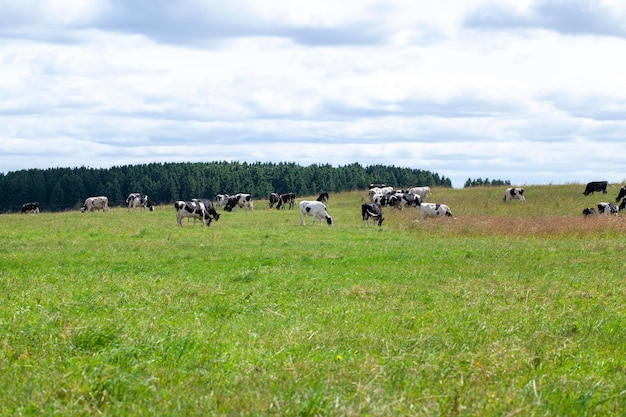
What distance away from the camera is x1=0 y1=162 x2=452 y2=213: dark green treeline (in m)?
124

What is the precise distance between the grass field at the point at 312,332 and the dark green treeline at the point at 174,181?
343 feet

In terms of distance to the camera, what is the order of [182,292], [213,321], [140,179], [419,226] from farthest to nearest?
1. [140,179]
2. [419,226]
3. [182,292]
4. [213,321]

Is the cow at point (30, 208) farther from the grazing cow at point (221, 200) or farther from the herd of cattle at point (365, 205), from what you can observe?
the grazing cow at point (221, 200)

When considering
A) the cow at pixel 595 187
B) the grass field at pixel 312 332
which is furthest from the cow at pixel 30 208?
the grass field at pixel 312 332

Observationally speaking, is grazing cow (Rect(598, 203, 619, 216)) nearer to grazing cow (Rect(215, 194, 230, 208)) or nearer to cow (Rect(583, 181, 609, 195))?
cow (Rect(583, 181, 609, 195))

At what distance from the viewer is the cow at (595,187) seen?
57594mm

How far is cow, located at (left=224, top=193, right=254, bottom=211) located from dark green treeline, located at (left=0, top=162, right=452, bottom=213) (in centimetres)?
6092

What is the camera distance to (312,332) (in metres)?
10.1

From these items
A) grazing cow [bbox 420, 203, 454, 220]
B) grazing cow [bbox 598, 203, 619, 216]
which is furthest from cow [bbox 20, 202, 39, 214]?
grazing cow [bbox 598, 203, 619, 216]

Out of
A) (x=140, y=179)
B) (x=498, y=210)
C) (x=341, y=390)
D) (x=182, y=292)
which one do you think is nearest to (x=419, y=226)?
(x=498, y=210)

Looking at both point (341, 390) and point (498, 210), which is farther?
point (498, 210)

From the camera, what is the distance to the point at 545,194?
193ft

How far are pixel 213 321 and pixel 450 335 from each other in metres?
3.50

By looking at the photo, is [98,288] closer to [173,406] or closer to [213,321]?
[213,321]
